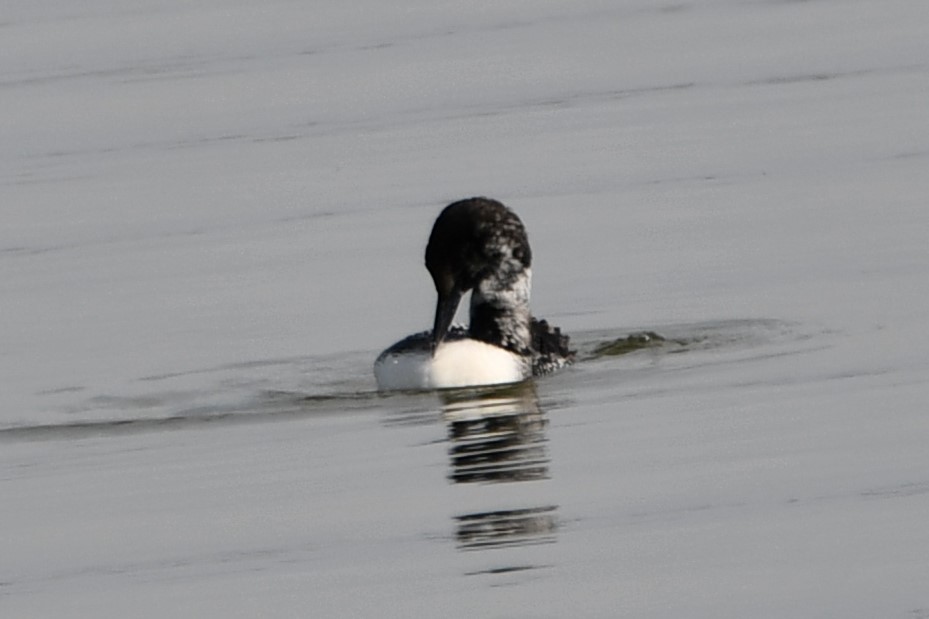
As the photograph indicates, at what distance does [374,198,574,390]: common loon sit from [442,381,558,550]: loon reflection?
0.16 meters

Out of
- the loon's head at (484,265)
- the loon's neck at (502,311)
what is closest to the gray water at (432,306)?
the loon's neck at (502,311)

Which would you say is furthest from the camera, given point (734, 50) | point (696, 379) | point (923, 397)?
point (734, 50)

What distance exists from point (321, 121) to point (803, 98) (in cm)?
401

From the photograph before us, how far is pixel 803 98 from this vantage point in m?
21.9

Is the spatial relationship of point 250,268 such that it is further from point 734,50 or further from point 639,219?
point 734,50

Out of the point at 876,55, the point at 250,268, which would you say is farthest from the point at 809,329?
the point at 876,55

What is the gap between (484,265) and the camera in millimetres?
14797

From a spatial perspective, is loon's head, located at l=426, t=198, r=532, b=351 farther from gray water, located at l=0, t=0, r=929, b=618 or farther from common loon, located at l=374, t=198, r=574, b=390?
gray water, located at l=0, t=0, r=929, b=618

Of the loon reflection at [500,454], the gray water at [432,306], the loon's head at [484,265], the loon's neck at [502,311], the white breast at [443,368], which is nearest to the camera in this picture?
the gray water at [432,306]

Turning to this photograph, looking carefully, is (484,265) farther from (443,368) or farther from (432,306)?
(432,306)

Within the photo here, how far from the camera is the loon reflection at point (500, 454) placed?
10.7 meters

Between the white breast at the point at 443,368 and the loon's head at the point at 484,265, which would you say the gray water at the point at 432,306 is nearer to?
the white breast at the point at 443,368

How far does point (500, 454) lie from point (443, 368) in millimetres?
1742

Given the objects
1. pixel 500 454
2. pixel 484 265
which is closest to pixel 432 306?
pixel 484 265
